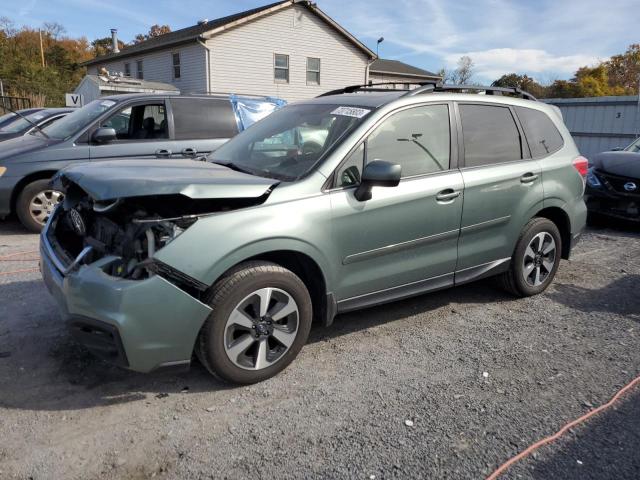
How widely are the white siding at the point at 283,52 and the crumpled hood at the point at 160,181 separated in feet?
67.4

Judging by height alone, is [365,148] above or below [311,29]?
below

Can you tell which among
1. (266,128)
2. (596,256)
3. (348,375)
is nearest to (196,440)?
(348,375)

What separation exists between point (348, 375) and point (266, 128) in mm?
2117

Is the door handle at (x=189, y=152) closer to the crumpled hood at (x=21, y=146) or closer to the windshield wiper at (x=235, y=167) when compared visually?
the crumpled hood at (x=21, y=146)

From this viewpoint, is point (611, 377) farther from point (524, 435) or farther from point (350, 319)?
point (350, 319)

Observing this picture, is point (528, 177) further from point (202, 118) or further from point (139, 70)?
point (139, 70)

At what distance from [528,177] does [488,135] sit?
519 mm

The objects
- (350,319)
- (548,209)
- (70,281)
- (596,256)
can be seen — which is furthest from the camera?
(596,256)

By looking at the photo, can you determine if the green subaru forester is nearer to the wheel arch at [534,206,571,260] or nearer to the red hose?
the wheel arch at [534,206,571,260]

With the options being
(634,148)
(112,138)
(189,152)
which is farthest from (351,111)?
(634,148)

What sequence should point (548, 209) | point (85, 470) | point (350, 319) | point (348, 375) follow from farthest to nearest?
1. point (548, 209)
2. point (350, 319)
3. point (348, 375)
4. point (85, 470)

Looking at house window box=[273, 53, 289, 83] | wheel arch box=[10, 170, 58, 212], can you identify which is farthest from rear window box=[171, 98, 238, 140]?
house window box=[273, 53, 289, 83]

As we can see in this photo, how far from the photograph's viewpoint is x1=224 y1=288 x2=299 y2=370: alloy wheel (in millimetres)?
3039

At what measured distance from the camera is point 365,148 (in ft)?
11.7
